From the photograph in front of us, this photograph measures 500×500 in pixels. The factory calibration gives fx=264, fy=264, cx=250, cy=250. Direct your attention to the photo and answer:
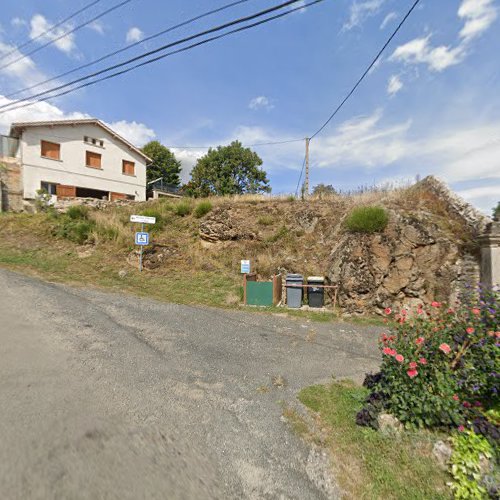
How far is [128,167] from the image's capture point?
81.4ft

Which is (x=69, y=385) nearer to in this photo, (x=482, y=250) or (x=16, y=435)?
(x=16, y=435)

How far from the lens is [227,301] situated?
8.66 m

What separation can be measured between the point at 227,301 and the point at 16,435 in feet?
21.1

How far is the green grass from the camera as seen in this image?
216 centimetres

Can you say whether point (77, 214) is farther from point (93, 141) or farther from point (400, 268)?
point (400, 268)

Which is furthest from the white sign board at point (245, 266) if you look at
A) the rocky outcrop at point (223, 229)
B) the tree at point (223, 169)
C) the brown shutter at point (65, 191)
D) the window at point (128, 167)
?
the tree at point (223, 169)

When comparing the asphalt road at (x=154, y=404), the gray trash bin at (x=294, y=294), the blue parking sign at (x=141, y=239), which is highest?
the blue parking sign at (x=141, y=239)

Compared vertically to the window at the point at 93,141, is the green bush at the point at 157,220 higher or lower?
lower

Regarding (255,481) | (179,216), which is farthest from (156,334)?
(179,216)

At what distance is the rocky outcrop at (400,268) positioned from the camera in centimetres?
811

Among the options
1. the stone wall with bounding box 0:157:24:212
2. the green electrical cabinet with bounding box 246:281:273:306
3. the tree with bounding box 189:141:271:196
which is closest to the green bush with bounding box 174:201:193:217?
the green electrical cabinet with bounding box 246:281:273:306

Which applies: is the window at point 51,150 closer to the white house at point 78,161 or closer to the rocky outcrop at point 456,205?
the white house at point 78,161

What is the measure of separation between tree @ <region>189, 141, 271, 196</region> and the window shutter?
15117mm

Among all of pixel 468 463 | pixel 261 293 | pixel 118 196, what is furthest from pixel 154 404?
pixel 118 196
